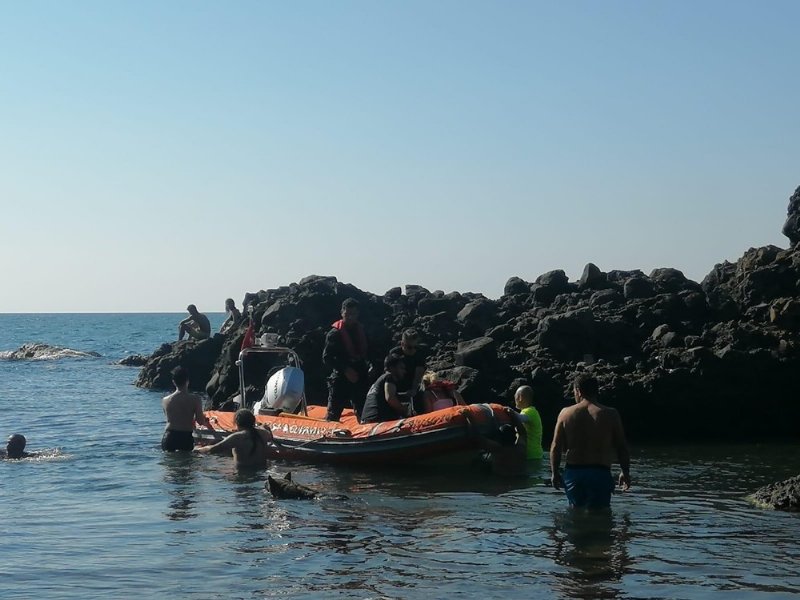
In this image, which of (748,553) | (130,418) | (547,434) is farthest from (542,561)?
(130,418)

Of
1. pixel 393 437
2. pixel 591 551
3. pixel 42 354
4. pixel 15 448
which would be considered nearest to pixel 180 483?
pixel 393 437

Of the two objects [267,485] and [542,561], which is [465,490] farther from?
[542,561]

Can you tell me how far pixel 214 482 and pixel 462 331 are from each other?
10.8 meters

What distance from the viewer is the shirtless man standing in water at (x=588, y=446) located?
397 inches

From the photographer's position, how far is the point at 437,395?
1555cm

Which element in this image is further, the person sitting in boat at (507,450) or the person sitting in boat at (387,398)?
the person sitting in boat at (387,398)

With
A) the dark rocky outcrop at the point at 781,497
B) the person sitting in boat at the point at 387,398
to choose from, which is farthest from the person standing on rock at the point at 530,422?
the dark rocky outcrop at the point at 781,497

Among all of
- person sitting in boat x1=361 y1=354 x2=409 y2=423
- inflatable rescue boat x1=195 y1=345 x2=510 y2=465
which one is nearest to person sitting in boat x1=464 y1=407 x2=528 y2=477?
inflatable rescue boat x1=195 y1=345 x2=510 y2=465

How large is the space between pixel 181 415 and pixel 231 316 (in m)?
15.0

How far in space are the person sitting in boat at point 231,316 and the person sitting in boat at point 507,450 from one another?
16.3 meters

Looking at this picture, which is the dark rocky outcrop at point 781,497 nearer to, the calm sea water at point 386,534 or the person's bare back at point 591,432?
the calm sea water at point 386,534

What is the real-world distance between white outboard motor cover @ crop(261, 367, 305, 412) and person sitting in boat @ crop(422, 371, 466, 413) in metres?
2.57

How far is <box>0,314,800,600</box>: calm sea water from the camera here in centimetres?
884

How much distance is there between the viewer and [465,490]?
13.4m
